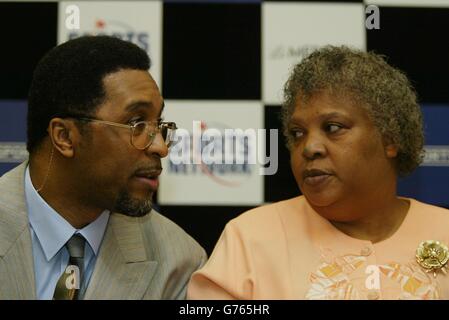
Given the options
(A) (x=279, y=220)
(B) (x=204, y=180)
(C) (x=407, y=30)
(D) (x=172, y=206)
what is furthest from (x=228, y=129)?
(C) (x=407, y=30)

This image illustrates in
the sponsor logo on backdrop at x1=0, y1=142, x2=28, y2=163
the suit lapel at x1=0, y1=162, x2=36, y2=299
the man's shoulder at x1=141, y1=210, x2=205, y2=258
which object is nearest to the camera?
the suit lapel at x1=0, y1=162, x2=36, y2=299

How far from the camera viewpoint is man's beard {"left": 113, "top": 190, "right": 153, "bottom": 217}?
175 cm

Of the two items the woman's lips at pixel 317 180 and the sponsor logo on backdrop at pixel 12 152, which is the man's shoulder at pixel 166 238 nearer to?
the woman's lips at pixel 317 180

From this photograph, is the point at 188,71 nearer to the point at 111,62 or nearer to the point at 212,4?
the point at 212,4

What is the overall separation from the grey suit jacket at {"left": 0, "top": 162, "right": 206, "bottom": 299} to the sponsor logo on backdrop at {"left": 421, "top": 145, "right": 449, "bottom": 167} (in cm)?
88

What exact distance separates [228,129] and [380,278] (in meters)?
0.79

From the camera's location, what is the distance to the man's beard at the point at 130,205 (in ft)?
5.76

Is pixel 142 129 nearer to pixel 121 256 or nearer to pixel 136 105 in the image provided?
pixel 136 105

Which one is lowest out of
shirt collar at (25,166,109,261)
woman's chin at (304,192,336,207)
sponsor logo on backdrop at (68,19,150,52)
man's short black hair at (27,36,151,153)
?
shirt collar at (25,166,109,261)

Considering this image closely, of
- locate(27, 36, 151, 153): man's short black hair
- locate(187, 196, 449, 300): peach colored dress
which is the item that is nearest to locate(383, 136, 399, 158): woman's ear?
locate(187, 196, 449, 300): peach colored dress

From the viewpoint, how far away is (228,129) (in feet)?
7.11

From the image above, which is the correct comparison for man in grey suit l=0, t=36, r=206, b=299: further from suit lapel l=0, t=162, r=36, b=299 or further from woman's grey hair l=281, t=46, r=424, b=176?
woman's grey hair l=281, t=46, r=424, b=176

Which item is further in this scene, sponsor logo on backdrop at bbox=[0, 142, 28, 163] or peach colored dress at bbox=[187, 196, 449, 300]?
sponsor logo on backdrop at bbox=[0, 142, 28, 163]

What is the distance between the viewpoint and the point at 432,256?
1.63 m
